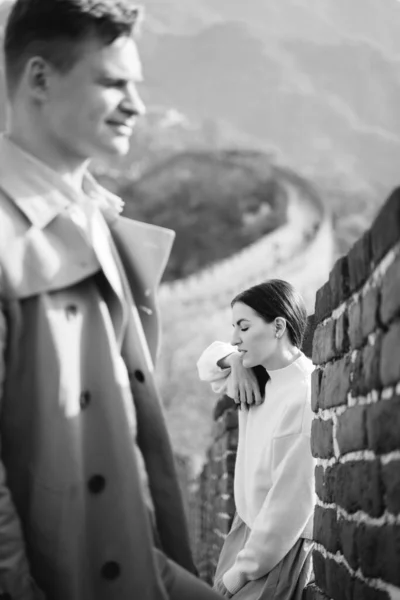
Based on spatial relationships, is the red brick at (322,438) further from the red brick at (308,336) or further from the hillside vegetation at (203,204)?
the hillside vegetation at (203,204)

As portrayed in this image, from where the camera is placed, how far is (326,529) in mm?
2375

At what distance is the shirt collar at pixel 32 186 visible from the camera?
5.60ft

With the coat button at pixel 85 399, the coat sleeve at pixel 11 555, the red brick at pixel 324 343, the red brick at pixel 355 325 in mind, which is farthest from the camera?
the red brick at pixel 324 343

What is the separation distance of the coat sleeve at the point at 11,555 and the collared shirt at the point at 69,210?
0.74 feet

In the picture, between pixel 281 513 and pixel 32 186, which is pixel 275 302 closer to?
pixel 281 513

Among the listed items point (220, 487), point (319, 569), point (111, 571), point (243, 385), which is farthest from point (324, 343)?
point (220, 487)

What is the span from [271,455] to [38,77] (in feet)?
4.79

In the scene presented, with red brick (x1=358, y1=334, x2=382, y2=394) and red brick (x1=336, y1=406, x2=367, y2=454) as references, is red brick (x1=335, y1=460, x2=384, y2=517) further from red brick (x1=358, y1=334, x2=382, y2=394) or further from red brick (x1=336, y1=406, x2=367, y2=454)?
red brick (x1=358, y1=334, x2=382, y2=394)

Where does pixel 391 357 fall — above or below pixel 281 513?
above

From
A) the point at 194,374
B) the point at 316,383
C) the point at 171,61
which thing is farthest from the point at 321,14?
the point at 316,383

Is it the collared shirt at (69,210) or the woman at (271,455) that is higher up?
the collared shirt at (69,210)

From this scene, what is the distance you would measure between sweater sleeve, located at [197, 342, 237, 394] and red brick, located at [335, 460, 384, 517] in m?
1.05

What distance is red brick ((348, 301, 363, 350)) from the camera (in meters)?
2.00

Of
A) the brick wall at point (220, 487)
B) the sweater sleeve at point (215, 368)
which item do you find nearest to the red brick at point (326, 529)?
the sweater sleeve at point (215, 368)
